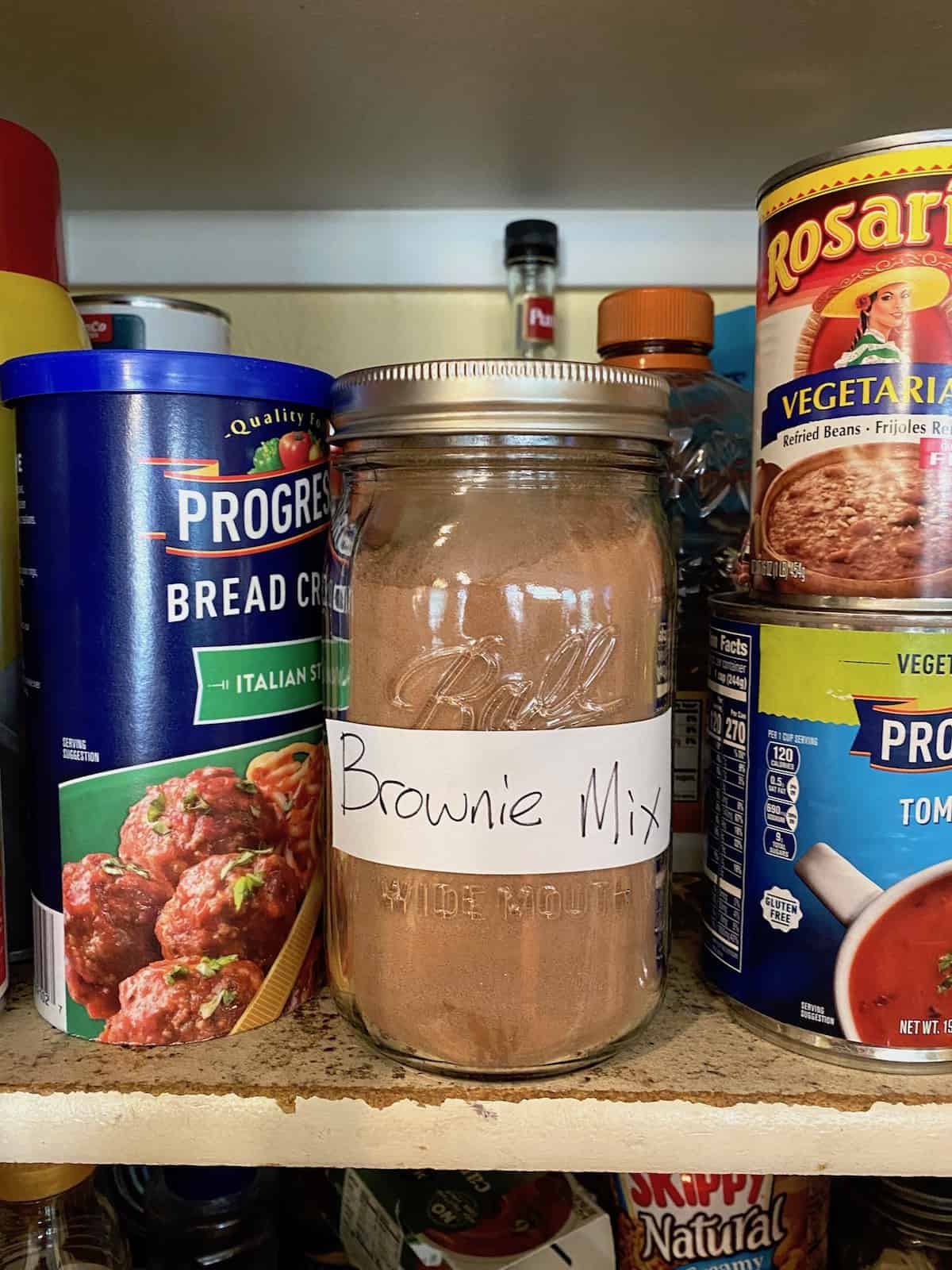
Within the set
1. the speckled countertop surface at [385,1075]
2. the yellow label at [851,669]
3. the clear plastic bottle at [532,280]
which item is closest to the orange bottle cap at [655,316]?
the clear plastic bottle at [532,280]

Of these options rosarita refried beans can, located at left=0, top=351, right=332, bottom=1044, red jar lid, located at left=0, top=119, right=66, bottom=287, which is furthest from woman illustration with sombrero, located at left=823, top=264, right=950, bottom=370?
red jar lid, located at left=0, top=119, right=66, bottom=287

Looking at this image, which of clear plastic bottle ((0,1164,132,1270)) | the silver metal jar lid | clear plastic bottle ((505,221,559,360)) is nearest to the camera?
the silver metal jar lid

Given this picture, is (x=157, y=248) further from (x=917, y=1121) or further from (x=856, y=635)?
(x=917, y=1121)

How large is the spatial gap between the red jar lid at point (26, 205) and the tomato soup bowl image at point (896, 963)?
44cm

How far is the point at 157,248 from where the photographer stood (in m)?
0.79

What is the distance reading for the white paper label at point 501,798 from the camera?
15.5 inches

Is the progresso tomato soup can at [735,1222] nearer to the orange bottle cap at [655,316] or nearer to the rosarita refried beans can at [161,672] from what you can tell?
the rosarita refried beans can at [161,672]

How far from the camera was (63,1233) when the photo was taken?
0.53 metres

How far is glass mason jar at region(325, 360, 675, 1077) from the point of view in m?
0.39

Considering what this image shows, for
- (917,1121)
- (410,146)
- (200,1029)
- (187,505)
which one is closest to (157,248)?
(410,146)

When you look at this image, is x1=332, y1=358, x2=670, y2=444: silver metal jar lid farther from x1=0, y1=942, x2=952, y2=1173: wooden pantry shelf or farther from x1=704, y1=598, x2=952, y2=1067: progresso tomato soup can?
x1=0, y1=942, x2=952, y2=1173: wooden pantry shelf

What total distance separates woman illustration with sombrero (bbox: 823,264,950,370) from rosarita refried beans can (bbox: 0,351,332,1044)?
0.22 meters

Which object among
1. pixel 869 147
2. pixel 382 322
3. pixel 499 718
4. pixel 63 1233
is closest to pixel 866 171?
pixel 869 147

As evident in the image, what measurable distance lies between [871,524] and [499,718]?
17 cm
